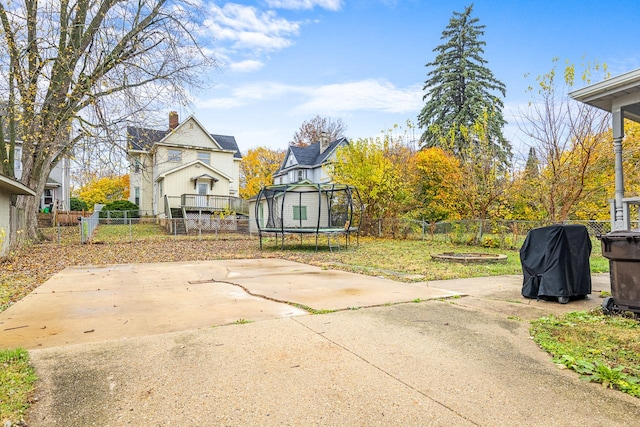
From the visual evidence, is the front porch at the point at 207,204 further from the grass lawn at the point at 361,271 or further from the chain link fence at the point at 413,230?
the grass lawn at the point at 361,271

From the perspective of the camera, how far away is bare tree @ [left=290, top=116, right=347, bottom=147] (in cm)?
3759

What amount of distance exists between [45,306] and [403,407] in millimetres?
4536

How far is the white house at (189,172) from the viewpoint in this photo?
22156mm

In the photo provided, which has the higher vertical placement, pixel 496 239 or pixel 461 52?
pixel 461 52

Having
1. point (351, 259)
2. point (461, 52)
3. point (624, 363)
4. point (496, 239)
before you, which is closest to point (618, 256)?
point (624, 363)

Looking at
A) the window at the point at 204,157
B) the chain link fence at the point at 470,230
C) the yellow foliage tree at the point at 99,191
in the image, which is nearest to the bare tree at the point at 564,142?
the chain link fence at the point at 470,230

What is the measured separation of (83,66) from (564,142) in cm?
1512

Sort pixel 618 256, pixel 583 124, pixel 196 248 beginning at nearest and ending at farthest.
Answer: pixel 618 256
pixel 583 124
pixel 196 248

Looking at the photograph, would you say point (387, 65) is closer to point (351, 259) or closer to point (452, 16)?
point (351, 259)

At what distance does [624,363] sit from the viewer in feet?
8.49

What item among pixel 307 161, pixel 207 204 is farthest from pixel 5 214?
pixel 307 161

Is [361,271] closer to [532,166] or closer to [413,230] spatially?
[532,166]

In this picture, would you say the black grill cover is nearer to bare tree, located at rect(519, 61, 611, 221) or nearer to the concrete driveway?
the concrete driveway

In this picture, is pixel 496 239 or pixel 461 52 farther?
pixel 461 52
